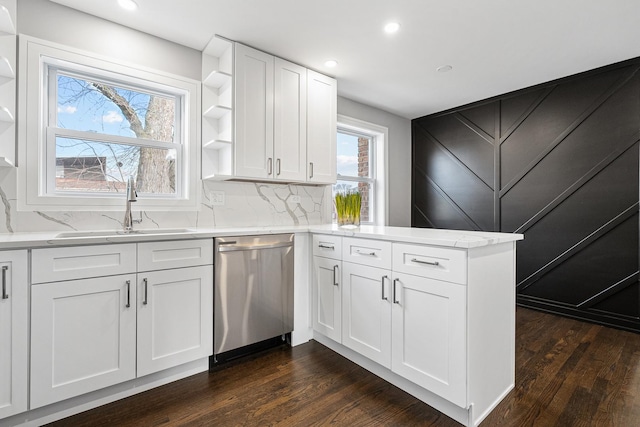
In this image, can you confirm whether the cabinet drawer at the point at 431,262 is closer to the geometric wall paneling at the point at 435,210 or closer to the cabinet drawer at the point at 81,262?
the cabinet drawer at the point at 81,262

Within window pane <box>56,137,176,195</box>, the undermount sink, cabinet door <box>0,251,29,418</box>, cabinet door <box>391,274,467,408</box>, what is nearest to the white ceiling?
window pane <box>56,137,176,195</box>

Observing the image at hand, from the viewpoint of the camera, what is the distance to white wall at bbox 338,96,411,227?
13.9 ft

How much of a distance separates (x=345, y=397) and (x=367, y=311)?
1.66 feet

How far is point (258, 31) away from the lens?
2359mm

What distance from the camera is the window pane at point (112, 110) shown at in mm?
2182

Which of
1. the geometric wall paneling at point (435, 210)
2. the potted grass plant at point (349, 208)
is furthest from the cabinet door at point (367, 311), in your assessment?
the geometric wall paneling at point (435, 210)

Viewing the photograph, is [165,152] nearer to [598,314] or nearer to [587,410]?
[587,410]

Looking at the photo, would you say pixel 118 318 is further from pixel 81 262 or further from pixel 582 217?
pixel 582 217

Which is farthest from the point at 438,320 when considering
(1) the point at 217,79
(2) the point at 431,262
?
(1) the point at 217,79

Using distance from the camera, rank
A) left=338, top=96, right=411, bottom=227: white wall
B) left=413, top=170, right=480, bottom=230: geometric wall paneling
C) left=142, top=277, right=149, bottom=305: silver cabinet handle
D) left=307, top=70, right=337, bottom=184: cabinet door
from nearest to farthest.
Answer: left=142, top=277, right=149, bottom=305: silver cabinet handle < left=307, top=70, right=337, bottom=184: cabinet door < left=413, top=170, right=480, bottom=230: geometric wall paneling < left=338, top=96, right=411, bottom=227: white wall

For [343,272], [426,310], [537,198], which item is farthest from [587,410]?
[537,198]

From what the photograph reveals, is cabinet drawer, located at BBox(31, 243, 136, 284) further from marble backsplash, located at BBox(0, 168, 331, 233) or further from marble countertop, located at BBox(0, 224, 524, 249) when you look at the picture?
marble backsplash, located at BBox(0, 168, 331, 233)

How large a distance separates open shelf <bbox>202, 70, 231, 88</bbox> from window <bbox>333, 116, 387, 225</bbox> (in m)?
1.69

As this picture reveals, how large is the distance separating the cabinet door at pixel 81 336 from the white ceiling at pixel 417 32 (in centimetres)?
181
